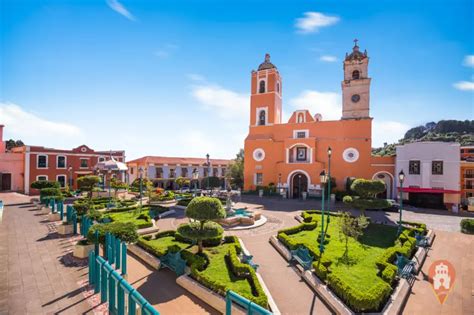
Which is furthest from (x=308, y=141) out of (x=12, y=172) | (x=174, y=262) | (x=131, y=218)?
(x=12, y=172)

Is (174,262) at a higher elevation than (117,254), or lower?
lower

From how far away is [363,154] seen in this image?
27562 mm

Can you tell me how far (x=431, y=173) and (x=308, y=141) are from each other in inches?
482

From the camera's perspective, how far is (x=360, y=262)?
939 centimetres

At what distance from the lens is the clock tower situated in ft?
97.1

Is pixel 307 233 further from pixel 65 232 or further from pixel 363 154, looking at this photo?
pixel 363 154

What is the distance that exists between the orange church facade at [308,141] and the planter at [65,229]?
73.3ft

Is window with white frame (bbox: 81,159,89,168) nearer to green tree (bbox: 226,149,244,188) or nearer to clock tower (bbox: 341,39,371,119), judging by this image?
green tree (bbox: 226,149,244,188)

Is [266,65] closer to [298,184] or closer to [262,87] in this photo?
[262,87]

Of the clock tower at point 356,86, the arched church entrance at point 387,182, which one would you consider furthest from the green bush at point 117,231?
the clock tower at point 356,86

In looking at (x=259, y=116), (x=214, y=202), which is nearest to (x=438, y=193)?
(x=259, y=116)

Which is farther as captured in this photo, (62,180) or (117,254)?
(62,180)

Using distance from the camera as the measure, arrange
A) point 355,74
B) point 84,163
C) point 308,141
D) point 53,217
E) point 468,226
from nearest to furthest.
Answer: point 468,226 → point 53,217 → point 308,141 → point 355,74 → point 84,163

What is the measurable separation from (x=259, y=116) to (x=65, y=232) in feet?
87.2
